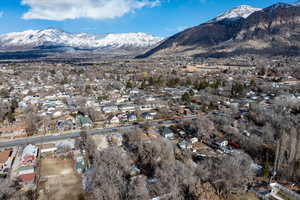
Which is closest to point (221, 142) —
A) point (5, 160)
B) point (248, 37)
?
point (5, 160)

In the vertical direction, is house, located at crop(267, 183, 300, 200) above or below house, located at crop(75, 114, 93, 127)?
below

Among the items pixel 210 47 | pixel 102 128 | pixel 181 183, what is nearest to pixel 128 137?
pixel 102 128

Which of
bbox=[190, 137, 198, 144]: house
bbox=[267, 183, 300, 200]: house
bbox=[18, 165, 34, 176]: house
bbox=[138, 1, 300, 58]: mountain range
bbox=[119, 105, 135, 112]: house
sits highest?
bbox=[138, 1, 300, 58]: mountain range

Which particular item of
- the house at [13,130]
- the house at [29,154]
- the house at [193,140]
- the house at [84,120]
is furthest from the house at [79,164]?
the house at [13,130]

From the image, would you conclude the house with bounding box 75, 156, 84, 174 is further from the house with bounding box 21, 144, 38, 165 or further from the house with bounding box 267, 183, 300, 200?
the house with bounding box 267, 183, 300, 200

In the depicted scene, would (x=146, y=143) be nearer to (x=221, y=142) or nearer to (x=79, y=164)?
(x=79, y=164)

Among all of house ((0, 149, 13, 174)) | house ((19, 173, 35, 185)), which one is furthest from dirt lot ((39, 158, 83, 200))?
house ((0, 149, 13, 174))

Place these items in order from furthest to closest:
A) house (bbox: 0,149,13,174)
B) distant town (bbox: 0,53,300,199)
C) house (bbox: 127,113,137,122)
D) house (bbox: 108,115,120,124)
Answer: house (bbox: 127,113,137,122) < house (bbox: 108,115,120,124) < house (bbox: 0,149,13,174) < distant town (bbox: 0,53,300,199)

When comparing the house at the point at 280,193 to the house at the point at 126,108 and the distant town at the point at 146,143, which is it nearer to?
the distant town at the point at 146,143

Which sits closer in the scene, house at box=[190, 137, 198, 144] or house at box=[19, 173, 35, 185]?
house at box=[19, 173, 35, 185]
